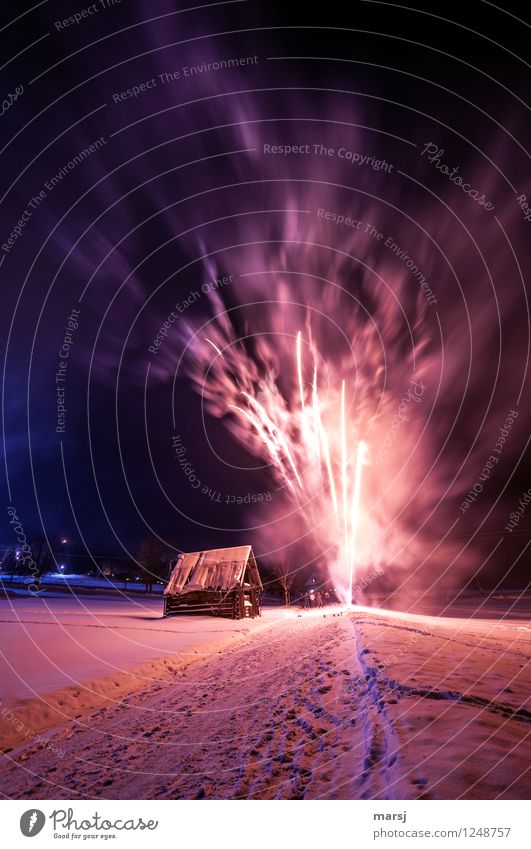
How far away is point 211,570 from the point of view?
2508 cm

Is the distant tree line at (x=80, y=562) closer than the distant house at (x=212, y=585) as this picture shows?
No

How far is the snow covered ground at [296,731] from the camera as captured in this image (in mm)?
3512

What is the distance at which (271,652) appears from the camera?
462 inches

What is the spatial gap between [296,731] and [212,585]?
21270mm

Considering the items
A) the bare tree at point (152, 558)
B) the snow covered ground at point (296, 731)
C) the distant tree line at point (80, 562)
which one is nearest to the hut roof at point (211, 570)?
the snow covered ground at point (296, 731)

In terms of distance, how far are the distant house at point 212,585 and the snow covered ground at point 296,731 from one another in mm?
15033

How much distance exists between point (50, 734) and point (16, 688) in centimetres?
229

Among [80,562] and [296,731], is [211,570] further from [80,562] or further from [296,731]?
[80,562]

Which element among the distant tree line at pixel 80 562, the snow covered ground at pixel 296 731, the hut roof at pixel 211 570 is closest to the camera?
the snow covered ground at pixel 296 731

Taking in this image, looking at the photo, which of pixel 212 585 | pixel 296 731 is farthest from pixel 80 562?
pixel 296 731

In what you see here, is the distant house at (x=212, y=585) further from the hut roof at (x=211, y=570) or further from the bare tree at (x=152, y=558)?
the bare tree at (x=152, y=558)

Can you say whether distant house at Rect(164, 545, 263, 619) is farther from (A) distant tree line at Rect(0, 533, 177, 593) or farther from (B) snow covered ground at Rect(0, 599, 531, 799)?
(A) distant tree line at Rect(0, 533, 177, 593)

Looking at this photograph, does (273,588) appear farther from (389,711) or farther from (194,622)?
(389,711)
